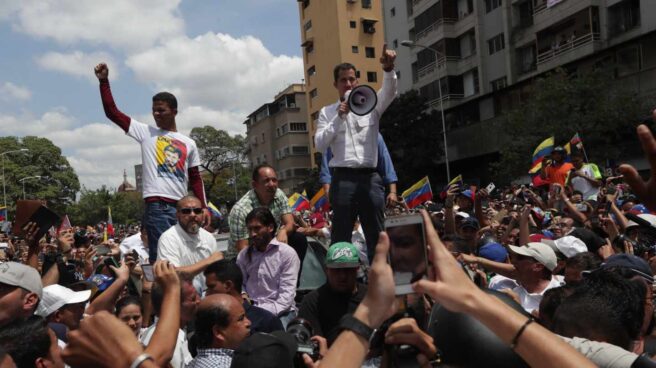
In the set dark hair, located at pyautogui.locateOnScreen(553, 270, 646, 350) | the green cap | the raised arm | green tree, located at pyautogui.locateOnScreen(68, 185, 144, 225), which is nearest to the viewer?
dark hair, located at pyautogui.locateOnScreen(553, 270, 646, 350)

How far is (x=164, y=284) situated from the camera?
2656 mm

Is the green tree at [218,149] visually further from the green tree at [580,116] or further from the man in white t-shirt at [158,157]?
the man in white t-shirt at [158,157]

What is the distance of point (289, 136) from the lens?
71.5 m

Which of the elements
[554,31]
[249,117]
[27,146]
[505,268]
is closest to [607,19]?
[554,31]

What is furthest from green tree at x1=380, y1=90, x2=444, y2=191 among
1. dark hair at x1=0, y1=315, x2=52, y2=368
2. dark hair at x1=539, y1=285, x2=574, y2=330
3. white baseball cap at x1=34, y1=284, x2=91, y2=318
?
dark hair at x1=0, y1=315, x2=52, y2=368

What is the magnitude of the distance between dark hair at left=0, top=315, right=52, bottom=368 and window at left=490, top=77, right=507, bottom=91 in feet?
120

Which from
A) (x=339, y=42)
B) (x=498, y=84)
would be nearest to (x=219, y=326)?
(x=498, y=84)

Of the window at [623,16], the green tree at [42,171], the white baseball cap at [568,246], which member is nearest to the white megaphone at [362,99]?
the white baseball cap at [568,246]

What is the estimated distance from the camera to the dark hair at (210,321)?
127 inches

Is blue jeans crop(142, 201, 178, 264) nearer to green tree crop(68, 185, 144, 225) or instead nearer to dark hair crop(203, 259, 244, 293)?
dark hair crop(203, 259, 244, 293)

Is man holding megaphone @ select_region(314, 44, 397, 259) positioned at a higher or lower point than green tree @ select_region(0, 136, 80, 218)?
lower

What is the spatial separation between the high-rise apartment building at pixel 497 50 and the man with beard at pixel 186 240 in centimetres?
2612

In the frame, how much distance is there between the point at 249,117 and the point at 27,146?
2808 centimetres

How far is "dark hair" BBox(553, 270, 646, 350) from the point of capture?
8.07 ft
